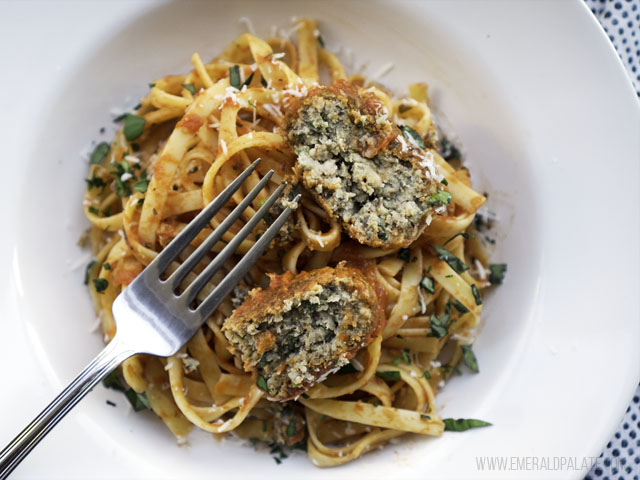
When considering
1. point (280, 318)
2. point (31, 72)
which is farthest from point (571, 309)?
point (31, 72)

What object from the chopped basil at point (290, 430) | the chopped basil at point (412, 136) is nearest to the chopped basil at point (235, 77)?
the chopped basil at point (412, 136)

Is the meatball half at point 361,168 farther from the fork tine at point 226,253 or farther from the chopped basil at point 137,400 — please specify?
the chopped basil at point 137,400

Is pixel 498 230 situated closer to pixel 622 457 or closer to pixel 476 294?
pixel 476 294

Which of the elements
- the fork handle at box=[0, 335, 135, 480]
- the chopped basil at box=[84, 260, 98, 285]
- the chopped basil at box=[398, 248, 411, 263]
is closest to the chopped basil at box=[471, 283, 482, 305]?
the chopped basil at box=[398, 248, 411, 263]

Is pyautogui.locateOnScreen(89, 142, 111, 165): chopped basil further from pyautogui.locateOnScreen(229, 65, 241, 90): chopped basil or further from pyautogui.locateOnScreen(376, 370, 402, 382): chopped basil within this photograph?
pyautogui.locateOnScreen(376, 370, 402, 382): chopped basil

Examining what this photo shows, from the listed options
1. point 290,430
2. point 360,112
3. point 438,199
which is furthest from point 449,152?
point 290,430

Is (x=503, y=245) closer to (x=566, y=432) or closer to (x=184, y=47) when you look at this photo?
(x=566, y=432)
